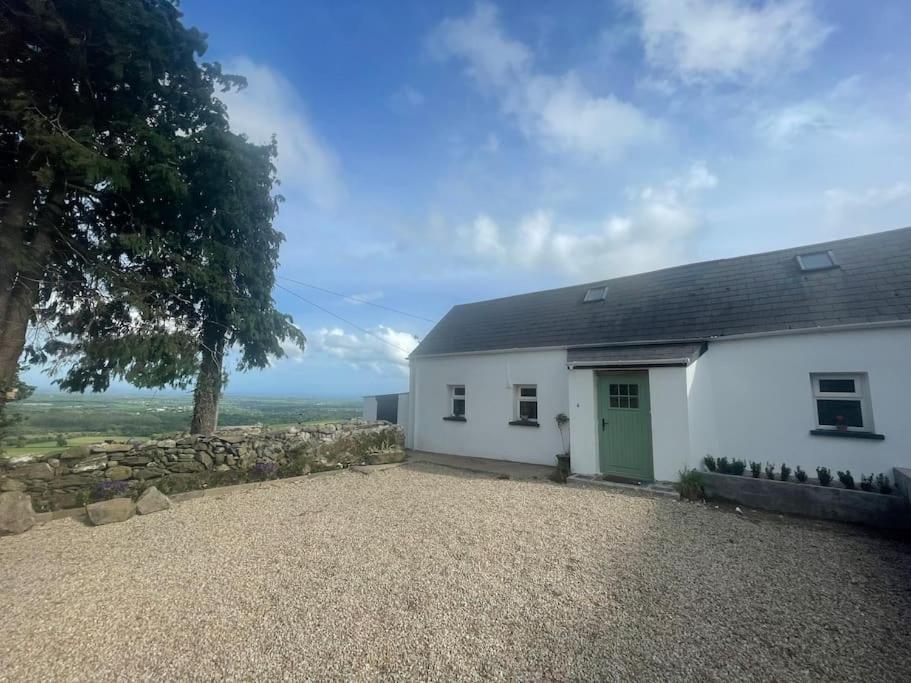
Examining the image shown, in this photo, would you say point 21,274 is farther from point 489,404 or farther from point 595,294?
point 595,294

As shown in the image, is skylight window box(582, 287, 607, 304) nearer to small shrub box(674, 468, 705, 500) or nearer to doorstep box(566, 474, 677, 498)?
doorstep box(566, 474, 677, 498)

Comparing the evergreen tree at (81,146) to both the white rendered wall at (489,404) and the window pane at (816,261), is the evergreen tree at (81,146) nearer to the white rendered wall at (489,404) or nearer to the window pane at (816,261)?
the white rendered wall at (489,404)

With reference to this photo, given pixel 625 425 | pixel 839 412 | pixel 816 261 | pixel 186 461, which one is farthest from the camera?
pixel 816 261

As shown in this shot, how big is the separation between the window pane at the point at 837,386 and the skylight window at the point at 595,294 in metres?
5.35

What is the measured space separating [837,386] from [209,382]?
13.1m

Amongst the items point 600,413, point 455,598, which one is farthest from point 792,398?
point 455,598

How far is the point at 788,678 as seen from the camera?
258cm

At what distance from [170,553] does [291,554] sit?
1486 millimetres

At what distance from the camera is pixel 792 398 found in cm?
739

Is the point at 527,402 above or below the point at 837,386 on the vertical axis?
below

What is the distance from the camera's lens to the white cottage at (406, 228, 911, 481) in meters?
6.87

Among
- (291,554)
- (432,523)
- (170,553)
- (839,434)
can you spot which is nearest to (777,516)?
(839,434)

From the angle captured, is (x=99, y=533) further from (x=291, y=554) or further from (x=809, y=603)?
(x=809, y=603)

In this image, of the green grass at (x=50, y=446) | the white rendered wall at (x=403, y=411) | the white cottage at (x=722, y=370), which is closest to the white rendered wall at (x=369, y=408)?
the white rendered wall at (x=403, y=411)
